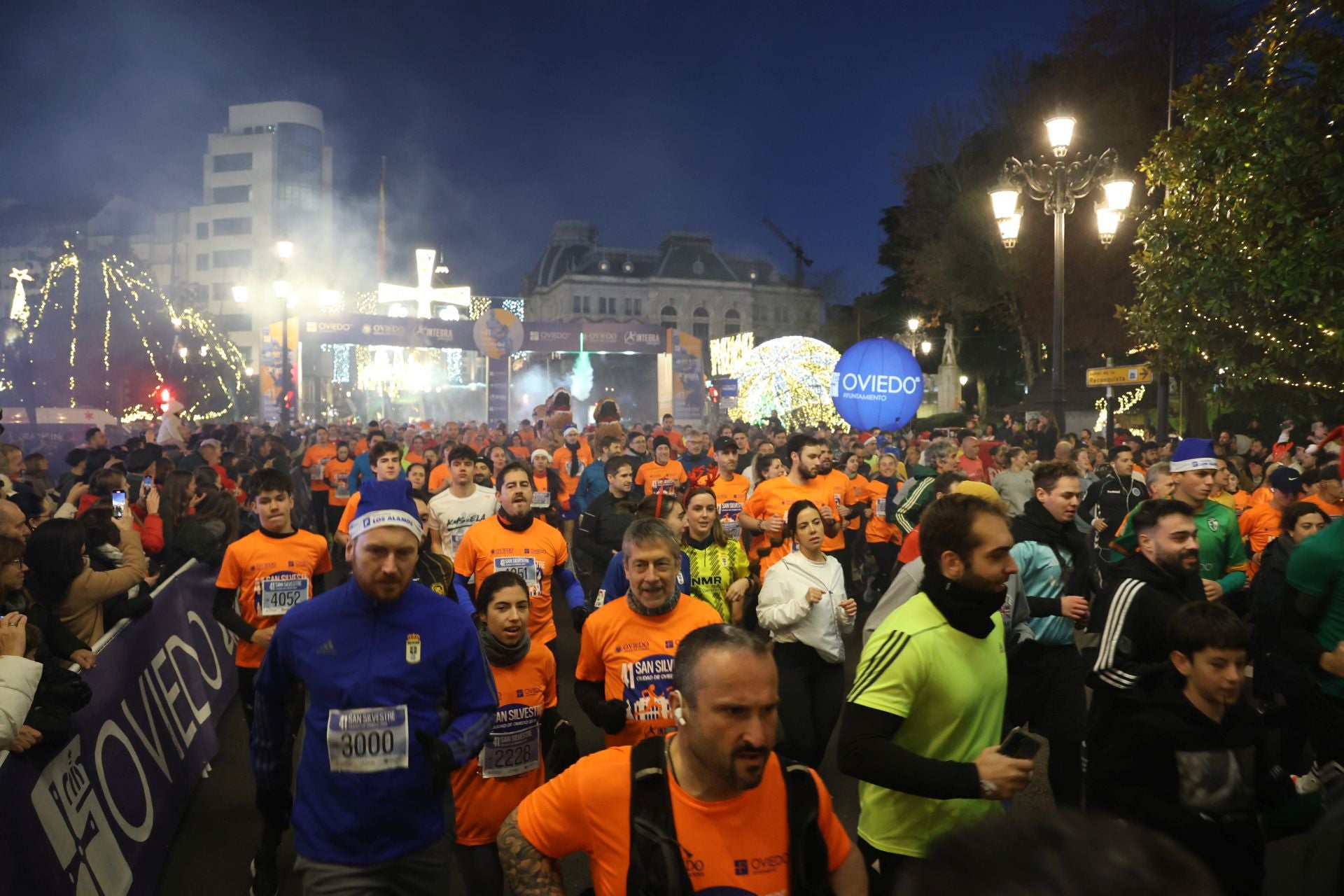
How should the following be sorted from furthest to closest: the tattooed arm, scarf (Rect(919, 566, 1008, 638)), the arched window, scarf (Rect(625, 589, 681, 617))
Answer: the arched window, scarf (Rect(625, 589, 681, 617)), scarf (Rect(919, 566, 1008, 638)), the tattooed arm

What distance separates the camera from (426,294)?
51.1m

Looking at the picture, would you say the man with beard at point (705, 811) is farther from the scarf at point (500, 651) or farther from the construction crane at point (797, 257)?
the construction crane at point (797, 257)

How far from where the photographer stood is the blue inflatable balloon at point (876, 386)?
15766 mm

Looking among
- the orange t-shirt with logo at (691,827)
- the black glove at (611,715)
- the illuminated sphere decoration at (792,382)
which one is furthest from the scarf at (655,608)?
the illuminated sphere decoration at (792,382)

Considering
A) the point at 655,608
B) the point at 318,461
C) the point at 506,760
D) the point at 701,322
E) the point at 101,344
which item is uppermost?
the point at 701,322

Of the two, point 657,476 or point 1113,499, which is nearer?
point 1113,499

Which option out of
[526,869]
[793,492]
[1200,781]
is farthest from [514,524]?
[1200,781]

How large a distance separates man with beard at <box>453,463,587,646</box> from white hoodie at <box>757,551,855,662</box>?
1260mm

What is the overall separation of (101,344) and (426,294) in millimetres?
21335

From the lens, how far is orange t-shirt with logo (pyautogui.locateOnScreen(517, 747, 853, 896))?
2271 millimetres

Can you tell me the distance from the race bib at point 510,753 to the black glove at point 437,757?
34.7 inches

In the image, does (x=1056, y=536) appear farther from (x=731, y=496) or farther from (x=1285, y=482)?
(x=731, y=496)

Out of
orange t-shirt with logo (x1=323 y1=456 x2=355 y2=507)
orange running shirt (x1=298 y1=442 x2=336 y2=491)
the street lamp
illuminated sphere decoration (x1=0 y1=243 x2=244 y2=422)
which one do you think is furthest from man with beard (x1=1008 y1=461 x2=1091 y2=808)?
illuminated sphere decoration (x1=0 y1=243 x2=244 y2=422)

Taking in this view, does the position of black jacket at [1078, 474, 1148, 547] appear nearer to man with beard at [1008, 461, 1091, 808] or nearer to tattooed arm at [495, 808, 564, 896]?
man with beard at [1008, 461, 1091, 808]
